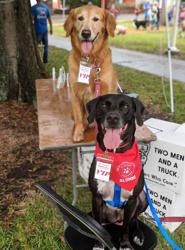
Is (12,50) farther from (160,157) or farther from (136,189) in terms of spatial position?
(136,189)

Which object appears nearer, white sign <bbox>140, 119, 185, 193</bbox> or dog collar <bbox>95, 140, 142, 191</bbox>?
dog collar <bbox>95, 140, 142, 191</bbox>

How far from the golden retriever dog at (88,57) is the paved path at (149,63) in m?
5.75

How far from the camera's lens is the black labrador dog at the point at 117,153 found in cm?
Answer: 242

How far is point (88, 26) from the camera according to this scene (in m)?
2.84

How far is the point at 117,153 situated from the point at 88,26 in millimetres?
1054

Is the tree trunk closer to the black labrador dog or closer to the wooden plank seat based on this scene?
the wooden plank seat

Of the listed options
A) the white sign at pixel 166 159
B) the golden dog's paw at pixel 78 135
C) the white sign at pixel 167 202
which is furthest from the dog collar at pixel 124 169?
the white sign at pixel 167 202

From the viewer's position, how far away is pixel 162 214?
11.1 ft

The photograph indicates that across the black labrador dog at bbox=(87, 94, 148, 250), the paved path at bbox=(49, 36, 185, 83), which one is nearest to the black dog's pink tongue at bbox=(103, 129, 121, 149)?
the black labrador dog at bbox=(87, 94, 148, 250)

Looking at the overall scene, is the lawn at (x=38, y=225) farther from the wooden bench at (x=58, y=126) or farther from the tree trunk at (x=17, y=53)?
the tree trunk at (x=17, y=53)

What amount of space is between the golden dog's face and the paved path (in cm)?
576

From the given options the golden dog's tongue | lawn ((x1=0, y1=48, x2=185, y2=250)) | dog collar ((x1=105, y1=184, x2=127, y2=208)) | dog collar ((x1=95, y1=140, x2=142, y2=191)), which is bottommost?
lawn ((x1=0, y1=48, x2=185, y2=250))

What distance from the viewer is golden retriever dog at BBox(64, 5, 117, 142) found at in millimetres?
2898

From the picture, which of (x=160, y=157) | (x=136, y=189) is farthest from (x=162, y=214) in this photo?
(x=136, y=189)
